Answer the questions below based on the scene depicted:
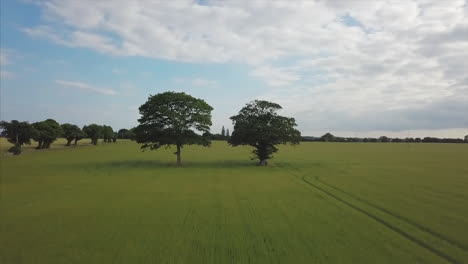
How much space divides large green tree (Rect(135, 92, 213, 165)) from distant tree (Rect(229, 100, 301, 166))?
16.4 ft

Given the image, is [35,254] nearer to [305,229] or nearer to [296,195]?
[305,229]

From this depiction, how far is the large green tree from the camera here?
4662 centimetres

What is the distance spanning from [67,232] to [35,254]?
2.68m

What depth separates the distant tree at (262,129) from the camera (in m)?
46.0

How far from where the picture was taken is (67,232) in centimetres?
1409

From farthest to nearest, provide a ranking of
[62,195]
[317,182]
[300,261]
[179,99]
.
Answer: [179,99] → [317,182] → [62,195] → [300,261]

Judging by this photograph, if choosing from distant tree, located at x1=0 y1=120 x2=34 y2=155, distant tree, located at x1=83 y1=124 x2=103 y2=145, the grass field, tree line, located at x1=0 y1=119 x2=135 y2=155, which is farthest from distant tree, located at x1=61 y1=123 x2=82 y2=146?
the grass field

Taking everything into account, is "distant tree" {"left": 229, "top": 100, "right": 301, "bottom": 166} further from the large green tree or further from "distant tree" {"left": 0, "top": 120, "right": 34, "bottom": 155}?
"distant tree" {"left": 0, "top": 120, "right": 34, "bottom": 155}

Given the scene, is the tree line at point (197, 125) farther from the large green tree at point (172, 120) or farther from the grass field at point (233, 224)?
the grass field at point (233, 224)

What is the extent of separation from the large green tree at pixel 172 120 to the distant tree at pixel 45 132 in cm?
5119

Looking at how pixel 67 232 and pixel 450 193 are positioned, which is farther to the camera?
pixel 450 193

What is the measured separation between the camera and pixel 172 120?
154 ft

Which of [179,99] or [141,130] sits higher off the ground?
[179,99]

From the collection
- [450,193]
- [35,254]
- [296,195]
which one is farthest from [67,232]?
[450,193]
